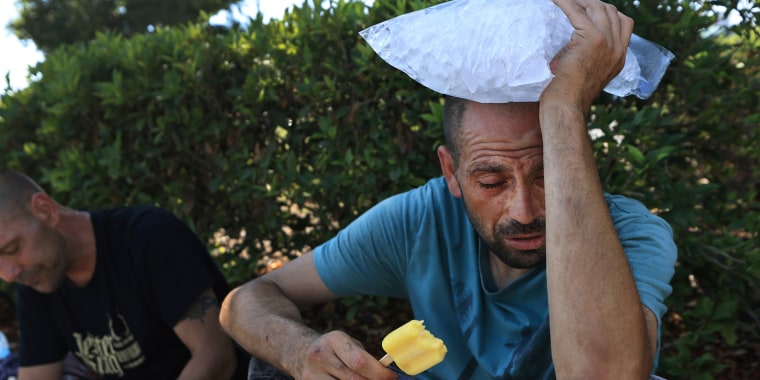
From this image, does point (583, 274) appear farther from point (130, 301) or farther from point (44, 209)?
point (44, 209)

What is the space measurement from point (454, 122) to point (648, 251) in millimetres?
604

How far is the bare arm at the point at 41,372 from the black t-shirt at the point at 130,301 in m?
0.02

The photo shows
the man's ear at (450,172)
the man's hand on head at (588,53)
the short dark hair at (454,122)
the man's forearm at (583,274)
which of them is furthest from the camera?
the man's ear at (450,172)

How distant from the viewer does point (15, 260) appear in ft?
9.78

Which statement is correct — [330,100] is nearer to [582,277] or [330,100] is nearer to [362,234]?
[362,234]

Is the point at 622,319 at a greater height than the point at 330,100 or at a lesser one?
lesser

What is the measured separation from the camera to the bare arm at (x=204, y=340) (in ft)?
9.34

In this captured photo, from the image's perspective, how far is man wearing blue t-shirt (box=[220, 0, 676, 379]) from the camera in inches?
68.7

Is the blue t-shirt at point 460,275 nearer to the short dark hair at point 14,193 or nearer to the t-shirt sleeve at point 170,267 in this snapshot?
the t-shirt sleeve at point 170,267

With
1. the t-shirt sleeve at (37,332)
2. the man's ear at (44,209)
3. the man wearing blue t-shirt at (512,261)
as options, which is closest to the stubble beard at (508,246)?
the man wearing blue t-shirt at (512,261)

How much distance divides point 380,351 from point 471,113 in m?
2.26

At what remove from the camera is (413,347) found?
1.80 metres

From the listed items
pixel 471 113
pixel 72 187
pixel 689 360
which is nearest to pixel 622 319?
pixel 471 113

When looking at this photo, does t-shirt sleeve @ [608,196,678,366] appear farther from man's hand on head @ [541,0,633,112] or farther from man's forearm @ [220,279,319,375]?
man's forearm @ [220,279,319,375]
